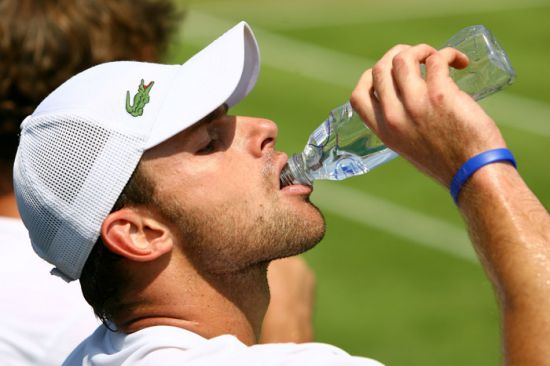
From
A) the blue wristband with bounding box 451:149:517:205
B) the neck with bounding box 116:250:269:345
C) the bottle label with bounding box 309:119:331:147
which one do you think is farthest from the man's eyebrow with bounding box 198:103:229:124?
the blue wristband with bounding box 451:149:517:205

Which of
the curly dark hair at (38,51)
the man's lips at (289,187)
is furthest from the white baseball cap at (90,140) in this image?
the curly dark hair at (38,51)

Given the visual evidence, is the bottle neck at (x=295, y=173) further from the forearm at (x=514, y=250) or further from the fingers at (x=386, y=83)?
the forearm at (x=514, y=250)

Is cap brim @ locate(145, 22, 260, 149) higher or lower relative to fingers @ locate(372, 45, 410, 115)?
lower

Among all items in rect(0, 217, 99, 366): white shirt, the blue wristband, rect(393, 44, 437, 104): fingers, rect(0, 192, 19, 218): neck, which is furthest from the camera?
rect(0, 192, 19, 218): neck

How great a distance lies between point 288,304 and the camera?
15.5 ft

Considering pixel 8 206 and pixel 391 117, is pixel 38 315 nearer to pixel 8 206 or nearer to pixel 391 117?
pixel 8 206

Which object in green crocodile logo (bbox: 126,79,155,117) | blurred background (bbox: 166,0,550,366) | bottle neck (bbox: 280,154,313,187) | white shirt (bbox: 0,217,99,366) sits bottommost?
blurred background (bbox: 166,0,550,366)

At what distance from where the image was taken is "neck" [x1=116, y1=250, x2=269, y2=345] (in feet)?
11.2

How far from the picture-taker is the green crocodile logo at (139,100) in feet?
11.3

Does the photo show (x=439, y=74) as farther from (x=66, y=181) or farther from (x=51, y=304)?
(x=51, y=304)

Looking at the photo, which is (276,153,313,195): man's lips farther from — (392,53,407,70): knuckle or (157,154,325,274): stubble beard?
(392,53,407,70): knuckle

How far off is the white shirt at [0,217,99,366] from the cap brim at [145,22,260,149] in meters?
0.90

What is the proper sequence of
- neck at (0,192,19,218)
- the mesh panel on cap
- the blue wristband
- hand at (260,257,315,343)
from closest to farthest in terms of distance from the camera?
the blue wristband, the mesh panel on cap, neck at (0,192,19,218), hand at (260,257,315,343)

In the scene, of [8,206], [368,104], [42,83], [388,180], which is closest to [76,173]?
[368,104]
